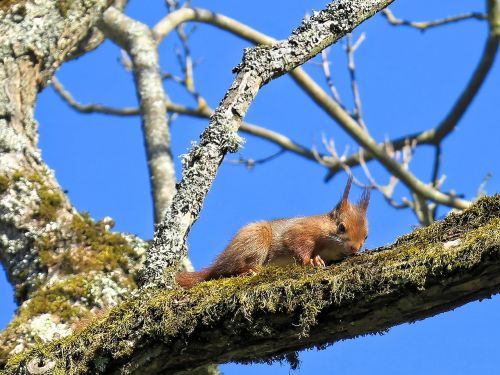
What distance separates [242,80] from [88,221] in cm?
167

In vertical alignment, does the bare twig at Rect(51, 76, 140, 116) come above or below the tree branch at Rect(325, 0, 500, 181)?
above

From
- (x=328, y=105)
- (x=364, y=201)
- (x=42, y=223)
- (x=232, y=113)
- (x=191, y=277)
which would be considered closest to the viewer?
(x=232, y=113)

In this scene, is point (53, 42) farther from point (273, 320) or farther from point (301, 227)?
point (273, 320)

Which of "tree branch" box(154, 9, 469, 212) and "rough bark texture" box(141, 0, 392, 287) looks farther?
"tree branch" box(154, 9, 469, 212)

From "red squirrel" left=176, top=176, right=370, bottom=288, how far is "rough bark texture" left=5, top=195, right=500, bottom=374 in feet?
3.76

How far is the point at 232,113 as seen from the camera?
3.55 m

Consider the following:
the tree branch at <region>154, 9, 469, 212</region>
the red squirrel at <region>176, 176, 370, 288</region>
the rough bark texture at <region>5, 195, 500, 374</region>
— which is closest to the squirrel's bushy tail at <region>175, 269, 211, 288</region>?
the red squirrel at <region>176, 176, 370, 288</region>

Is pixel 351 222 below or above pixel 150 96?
below

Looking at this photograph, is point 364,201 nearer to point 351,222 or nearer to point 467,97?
point 351,222

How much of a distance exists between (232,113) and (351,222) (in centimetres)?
203

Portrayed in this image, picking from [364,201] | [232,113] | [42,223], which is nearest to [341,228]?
[364,201]

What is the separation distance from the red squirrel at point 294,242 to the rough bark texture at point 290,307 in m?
1.15

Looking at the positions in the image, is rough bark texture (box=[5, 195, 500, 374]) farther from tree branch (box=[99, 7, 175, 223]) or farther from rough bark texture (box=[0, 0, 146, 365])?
tree branch (box=[99, 7, 175, 223])

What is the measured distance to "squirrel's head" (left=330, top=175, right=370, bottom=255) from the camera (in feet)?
17.3
